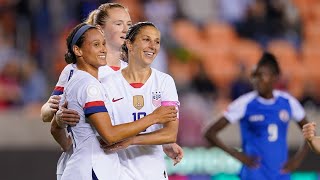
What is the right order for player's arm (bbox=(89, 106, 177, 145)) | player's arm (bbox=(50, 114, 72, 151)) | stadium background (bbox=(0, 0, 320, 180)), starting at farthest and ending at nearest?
stadium background (bbox=(0, 0, 320, 180)), player's arm (bbox=(50, 114, 72, 151)), player's arm (bbox=(89, 106, 177, 145))

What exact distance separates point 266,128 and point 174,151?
2.23 meters

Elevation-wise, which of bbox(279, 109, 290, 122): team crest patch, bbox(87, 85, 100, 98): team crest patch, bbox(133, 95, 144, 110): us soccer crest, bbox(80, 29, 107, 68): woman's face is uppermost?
bbox(80, 29, 107, 68): woman's face

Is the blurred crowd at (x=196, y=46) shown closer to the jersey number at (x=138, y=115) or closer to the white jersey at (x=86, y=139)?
the jersey number at (x=138, y=115)

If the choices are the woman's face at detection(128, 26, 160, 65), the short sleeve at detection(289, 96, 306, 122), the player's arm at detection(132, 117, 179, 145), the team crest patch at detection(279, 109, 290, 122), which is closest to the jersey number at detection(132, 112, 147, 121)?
the player's arm at detection(132, 117, 179, 145)

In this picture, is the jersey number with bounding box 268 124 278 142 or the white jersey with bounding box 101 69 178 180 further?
the jersey number with bounding box 268 124 278 142

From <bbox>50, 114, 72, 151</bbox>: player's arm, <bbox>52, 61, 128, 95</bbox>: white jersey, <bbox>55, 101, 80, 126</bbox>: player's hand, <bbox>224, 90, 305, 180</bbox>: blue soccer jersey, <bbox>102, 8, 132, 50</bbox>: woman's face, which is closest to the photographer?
<bbox>55, 101, 80, 126</bbox>: player's hand

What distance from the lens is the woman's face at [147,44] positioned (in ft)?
18.5

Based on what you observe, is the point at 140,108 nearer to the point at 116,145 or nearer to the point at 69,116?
the point at 116,145

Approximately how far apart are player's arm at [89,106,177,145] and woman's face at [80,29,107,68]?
0.36 meters

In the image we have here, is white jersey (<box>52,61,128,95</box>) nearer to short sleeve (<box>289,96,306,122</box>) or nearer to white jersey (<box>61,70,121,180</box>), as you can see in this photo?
white jersey (<box>61,70,121,180</box>)

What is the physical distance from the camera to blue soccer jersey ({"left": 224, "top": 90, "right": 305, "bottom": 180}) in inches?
312

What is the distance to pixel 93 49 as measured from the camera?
545 centimetres

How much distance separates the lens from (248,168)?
316 inches

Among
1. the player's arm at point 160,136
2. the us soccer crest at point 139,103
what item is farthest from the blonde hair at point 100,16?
the player's arm at point 160,136
